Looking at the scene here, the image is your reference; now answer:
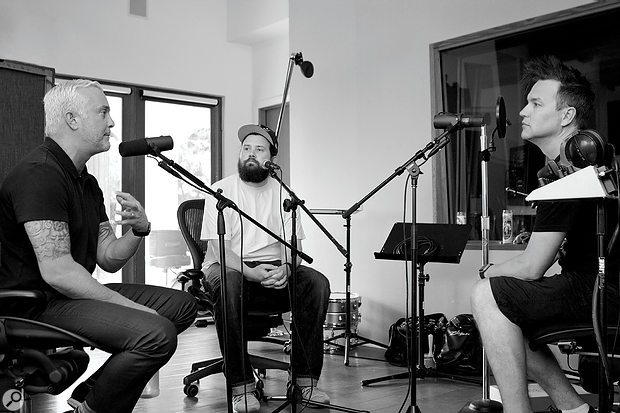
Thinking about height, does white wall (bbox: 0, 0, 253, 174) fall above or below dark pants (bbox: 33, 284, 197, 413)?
above

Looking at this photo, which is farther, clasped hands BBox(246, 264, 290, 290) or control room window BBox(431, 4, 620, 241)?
control room window BBox(431, 4, 620, 241)

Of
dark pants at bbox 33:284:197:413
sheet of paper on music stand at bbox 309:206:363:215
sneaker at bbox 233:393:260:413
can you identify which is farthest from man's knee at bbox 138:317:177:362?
sheet of paper on music stand at bbox 309:206:363:215

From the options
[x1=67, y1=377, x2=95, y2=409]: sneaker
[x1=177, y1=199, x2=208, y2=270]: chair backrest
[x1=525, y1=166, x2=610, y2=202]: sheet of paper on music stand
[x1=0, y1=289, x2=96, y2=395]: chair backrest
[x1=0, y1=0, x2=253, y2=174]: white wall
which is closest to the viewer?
[x1=525, y1=166, x2=610, y2=202]: sheet of paper on music stand

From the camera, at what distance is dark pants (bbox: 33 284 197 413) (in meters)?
2.20

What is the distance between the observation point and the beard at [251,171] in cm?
365

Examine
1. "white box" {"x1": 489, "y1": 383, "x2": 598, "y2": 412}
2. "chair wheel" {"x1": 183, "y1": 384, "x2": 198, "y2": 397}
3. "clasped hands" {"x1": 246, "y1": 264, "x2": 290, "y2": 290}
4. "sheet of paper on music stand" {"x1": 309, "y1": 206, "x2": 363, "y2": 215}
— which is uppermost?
"sheet of paper on music stand" {"x1": 309, "y1": 206, "x2": 363, "y2": 215}

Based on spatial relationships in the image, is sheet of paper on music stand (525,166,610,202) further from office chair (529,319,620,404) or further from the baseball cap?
the baseball cap

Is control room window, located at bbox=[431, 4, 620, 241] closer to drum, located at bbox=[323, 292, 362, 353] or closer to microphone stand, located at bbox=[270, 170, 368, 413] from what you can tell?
drum, located at bbox=[323, 292, 362, 353]

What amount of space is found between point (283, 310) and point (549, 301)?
61.4 inches

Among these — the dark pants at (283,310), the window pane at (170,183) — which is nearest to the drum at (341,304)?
the dark pants at (283,310)

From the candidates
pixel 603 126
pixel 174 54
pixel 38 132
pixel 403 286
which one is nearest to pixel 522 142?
pixel 603 126

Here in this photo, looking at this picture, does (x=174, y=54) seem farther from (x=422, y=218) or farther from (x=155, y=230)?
(x=422, y=218)

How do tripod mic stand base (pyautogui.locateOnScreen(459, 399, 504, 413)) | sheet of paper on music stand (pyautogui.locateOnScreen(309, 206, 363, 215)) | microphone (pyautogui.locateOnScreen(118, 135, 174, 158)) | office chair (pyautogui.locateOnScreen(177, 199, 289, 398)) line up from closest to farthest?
microphone (pyautogui.locateOnScreen(118, 135, 174, 158)) < tripod mic stand base (pyautogui.locateOnScreen(459, 399, 504, 413)) < office chair (pyautogui.locateOnScreen(177, 199, 289, 398)) < sheet of paper on music stand (pyautogui.locateOnScreen(309, 206, 363, 215))

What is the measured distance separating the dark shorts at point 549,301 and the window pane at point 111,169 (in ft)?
16.7
